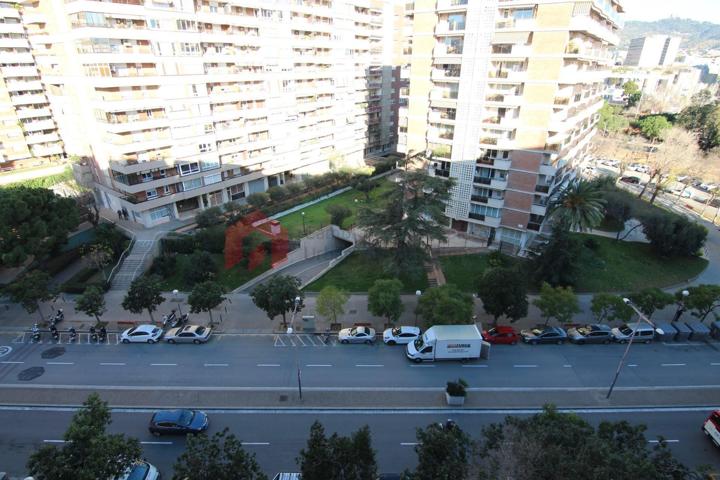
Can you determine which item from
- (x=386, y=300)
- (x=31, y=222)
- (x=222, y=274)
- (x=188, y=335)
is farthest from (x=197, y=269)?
(x=386, y=300)

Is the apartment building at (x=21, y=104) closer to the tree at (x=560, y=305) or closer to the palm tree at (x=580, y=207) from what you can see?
the palm tree at (x=580, y=207)

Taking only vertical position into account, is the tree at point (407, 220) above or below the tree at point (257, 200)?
above

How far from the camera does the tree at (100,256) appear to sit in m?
40.4

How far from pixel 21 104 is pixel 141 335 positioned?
6027cm

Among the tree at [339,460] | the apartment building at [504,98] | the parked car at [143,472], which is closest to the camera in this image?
the tree at [339,460]

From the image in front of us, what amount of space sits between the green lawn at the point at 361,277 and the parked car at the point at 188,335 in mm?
11150

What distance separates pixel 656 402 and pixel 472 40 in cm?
3503

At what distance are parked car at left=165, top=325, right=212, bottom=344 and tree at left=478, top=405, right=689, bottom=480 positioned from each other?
23337mm

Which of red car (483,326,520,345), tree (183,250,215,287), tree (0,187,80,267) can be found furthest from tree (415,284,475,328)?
tree (0,187,80,267)

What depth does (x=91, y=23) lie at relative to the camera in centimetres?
3941

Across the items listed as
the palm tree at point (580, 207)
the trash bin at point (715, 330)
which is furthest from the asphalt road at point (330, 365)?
the palm tree at point (580, 207)

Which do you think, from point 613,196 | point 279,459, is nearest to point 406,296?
point 279,459

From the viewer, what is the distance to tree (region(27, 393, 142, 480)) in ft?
49.9

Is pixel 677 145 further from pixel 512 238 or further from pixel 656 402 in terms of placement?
pixel 656 402
